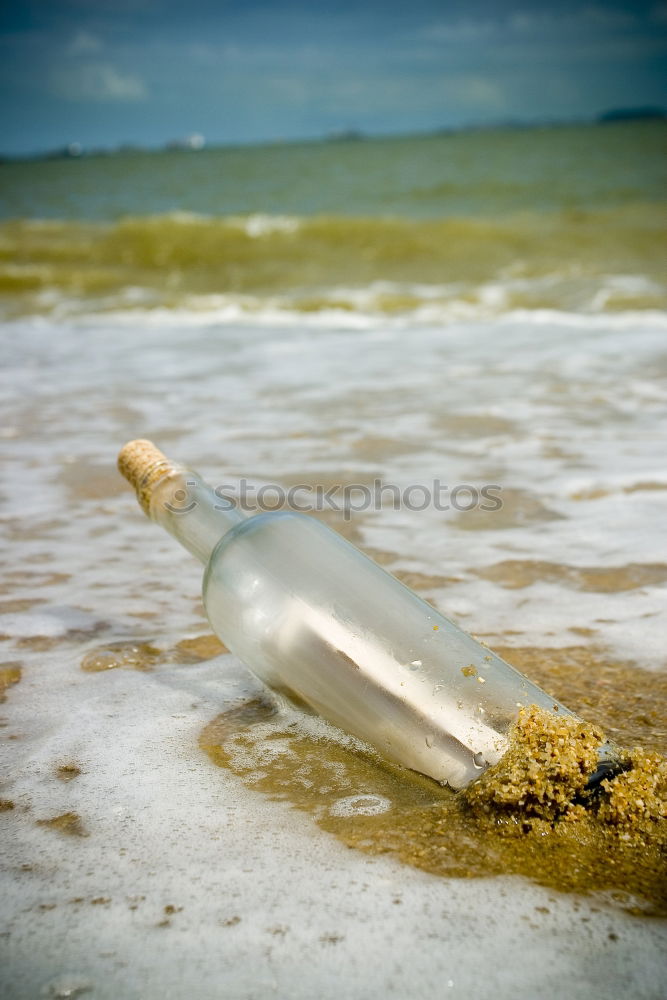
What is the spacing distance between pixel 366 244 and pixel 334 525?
9.36 meters

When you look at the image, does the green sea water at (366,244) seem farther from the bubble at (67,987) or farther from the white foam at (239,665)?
the bubble at (67,987)

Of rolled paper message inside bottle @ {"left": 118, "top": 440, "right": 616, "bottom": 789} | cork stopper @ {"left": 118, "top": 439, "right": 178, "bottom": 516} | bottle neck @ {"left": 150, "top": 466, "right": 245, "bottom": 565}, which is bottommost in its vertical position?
rolled paper message inside bottle @ {"left": 118, "top": 440, "right": 616, "bottom": 789}

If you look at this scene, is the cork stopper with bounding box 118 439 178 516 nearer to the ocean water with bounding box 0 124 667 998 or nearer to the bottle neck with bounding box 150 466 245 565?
the bottle neck with bounding box 150 466 245 565

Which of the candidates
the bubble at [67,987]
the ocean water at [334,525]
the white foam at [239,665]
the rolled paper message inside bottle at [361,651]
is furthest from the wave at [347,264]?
the bubble at [67,987]

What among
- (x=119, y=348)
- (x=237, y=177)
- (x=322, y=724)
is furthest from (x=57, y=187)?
(x=322, y=724)

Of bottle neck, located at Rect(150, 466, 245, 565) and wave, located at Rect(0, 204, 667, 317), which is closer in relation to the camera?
bottle neck, located at Rect(150, 466, 245, 565)

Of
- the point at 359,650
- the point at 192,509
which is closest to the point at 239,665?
the point at 192,509

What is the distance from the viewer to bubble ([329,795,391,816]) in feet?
3.37

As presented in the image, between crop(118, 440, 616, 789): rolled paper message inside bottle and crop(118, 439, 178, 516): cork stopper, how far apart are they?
136 millimetres

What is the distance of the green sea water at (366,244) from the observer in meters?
7.70

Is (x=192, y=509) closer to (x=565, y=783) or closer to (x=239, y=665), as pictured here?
(x=239, y=665)

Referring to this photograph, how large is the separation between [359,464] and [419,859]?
1.81 metres

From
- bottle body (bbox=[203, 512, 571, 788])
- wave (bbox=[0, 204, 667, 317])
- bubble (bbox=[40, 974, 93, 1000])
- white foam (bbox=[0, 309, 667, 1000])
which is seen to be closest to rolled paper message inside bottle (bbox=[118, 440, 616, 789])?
bottle body (bbox=[203, 512, 571, 788])

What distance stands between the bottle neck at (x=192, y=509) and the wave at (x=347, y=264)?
18.1 feet
